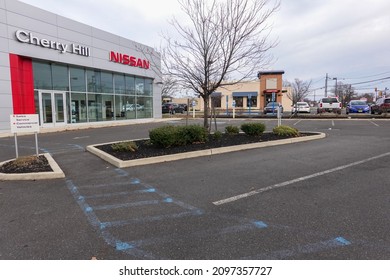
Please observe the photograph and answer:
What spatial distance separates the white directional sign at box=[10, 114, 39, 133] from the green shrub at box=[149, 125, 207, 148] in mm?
3486

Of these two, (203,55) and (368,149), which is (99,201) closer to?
(203,55)

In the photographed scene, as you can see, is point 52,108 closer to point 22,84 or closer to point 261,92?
point 22,84

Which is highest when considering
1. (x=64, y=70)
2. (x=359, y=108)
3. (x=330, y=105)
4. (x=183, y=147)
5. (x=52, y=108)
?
(x=64, y=70)

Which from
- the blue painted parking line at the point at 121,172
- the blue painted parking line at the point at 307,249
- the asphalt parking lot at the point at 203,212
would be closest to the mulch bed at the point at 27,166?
the asphalt parking lot at the point at 203,212

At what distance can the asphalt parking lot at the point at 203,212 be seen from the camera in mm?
3146

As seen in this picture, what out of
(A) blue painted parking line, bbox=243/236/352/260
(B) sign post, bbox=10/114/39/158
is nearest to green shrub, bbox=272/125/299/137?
(A) blue painted parking line, bbox=243/236/352/260

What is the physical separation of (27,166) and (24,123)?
1.37 m

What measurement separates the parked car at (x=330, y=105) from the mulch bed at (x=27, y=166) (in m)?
A: 29.5

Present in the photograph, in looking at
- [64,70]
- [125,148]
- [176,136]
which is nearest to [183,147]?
[176,136]

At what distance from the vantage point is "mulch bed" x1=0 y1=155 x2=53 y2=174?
6543mm

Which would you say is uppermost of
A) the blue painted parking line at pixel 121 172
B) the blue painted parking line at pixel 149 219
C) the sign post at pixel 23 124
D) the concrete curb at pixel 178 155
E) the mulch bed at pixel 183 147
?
the sign post at pixel 23 124

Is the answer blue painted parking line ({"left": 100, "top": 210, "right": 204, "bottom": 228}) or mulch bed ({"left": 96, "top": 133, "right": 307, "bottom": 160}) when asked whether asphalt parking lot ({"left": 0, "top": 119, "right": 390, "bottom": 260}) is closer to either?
blue painted parking line ({"left": 100, "top": 210, "right": 204, "bottom": 228})

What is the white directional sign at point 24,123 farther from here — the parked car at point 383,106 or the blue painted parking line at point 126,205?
the parked car at point 383,106

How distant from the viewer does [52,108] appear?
706 inches
